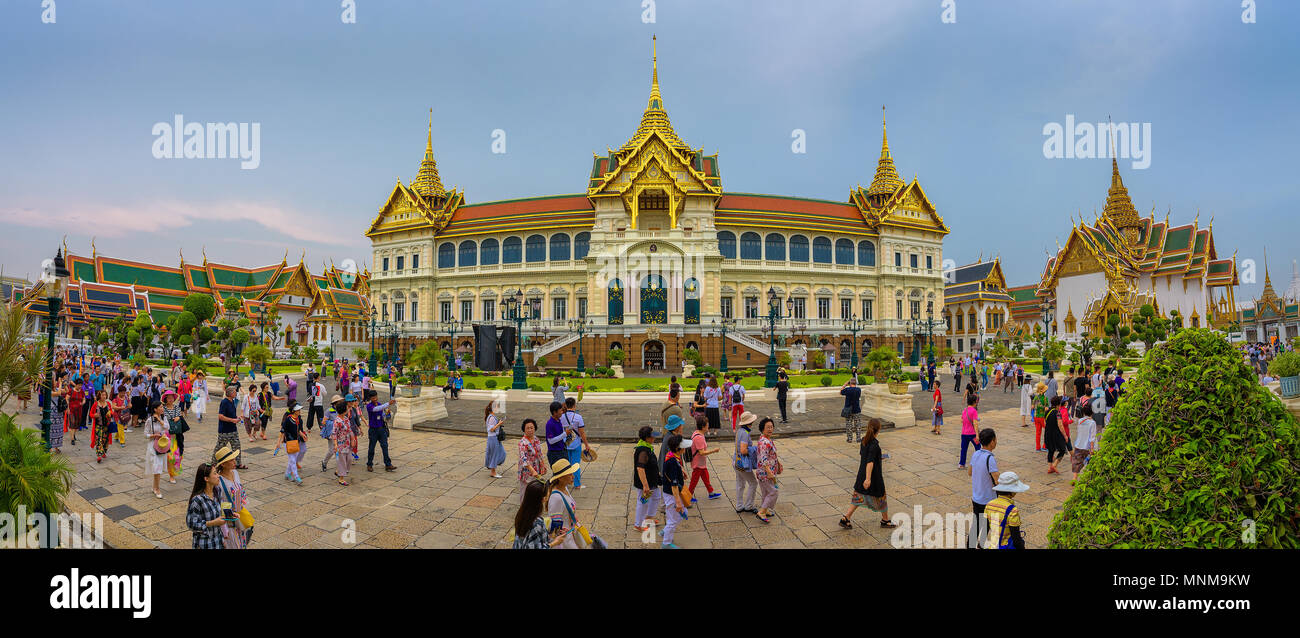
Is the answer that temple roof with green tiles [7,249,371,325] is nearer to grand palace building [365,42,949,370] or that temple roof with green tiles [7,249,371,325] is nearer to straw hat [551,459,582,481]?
grand palace building [365,42,949,370]

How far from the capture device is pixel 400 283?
51.6 m

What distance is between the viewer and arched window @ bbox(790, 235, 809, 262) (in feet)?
161

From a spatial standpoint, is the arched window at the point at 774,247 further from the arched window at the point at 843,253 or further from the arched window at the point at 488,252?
the arched window at the point at 488,252

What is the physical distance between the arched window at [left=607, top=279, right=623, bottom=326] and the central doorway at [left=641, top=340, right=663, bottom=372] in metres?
3.79

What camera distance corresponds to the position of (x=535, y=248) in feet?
162

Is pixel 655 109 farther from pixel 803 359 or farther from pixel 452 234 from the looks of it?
pixel 803 359

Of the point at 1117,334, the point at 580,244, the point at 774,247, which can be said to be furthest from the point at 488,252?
the point at 1117,334

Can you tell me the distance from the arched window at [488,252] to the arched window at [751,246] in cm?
2495

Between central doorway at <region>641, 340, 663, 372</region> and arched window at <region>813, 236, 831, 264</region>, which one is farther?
arched window at <region>813, 236, 831, 264</region>

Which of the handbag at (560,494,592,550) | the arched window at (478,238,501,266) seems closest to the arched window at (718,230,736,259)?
the arched window at (478,238,501,266)

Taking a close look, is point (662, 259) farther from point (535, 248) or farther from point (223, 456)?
point (223, 456)

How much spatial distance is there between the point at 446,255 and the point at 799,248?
121 ft
